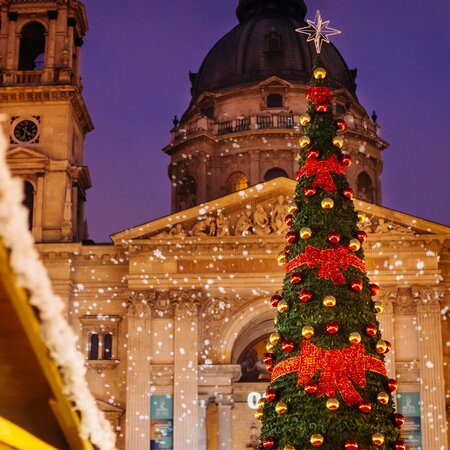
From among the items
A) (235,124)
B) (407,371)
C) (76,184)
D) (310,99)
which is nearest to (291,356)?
(310,99)

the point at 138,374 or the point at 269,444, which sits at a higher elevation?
the point at 138,374

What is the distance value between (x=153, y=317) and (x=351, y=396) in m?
18.9

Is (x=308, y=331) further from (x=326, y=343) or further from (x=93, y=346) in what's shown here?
(x=93, y=346)

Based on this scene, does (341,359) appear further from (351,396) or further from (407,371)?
(407,371)

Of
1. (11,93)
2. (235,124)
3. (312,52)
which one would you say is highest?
(312,52)

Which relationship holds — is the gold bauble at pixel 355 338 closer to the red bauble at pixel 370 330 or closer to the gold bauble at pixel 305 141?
the red bauble at pixel 370 330

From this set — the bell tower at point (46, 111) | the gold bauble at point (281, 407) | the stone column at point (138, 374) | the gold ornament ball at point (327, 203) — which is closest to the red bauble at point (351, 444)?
the gold bauble at point (281, 407)

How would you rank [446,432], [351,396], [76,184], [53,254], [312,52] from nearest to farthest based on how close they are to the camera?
[351,396] → [446,432] → [53,254] → [76,184] → [312,52]

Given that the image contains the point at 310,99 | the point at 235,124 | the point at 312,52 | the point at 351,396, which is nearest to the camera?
the point at 351,396

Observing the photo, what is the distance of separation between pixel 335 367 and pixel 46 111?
23719mm

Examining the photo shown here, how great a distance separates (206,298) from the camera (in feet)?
94.5

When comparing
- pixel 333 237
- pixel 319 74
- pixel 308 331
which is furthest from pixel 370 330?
pixel 319 74

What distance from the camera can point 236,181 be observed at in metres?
41.0

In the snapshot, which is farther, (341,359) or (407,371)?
(407,371)
